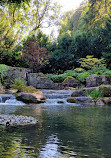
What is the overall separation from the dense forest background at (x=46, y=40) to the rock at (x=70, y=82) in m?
3.70

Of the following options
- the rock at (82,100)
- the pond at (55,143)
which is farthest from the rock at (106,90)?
the pond at (55,143)

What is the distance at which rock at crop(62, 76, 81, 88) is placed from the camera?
17922mm

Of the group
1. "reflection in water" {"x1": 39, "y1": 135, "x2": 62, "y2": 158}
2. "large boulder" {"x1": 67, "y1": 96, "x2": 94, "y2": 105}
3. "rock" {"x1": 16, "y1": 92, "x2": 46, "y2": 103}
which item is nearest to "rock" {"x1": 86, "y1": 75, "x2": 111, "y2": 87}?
"large boulder" {"x1": 67, "y1": 96, "x2": 94, "y2": 105}

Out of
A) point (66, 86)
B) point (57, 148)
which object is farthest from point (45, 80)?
point (57, 148)

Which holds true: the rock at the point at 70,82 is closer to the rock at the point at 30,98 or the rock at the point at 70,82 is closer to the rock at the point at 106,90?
the rock at the point at 106,90

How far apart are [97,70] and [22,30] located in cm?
1025

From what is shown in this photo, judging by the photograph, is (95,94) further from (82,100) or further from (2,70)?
(2,70)

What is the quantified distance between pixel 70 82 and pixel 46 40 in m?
8.95

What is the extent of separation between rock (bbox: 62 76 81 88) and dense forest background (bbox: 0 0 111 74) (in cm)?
370

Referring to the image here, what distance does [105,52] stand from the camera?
23.0 metres

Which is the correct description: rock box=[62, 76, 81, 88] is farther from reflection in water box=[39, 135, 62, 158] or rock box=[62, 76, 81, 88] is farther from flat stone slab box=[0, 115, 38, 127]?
reflection in water box=[39, 135, 62, 158]

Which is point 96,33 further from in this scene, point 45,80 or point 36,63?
point 45,80

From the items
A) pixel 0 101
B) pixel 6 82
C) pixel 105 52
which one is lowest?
pixel 0 101

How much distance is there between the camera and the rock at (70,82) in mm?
17922
